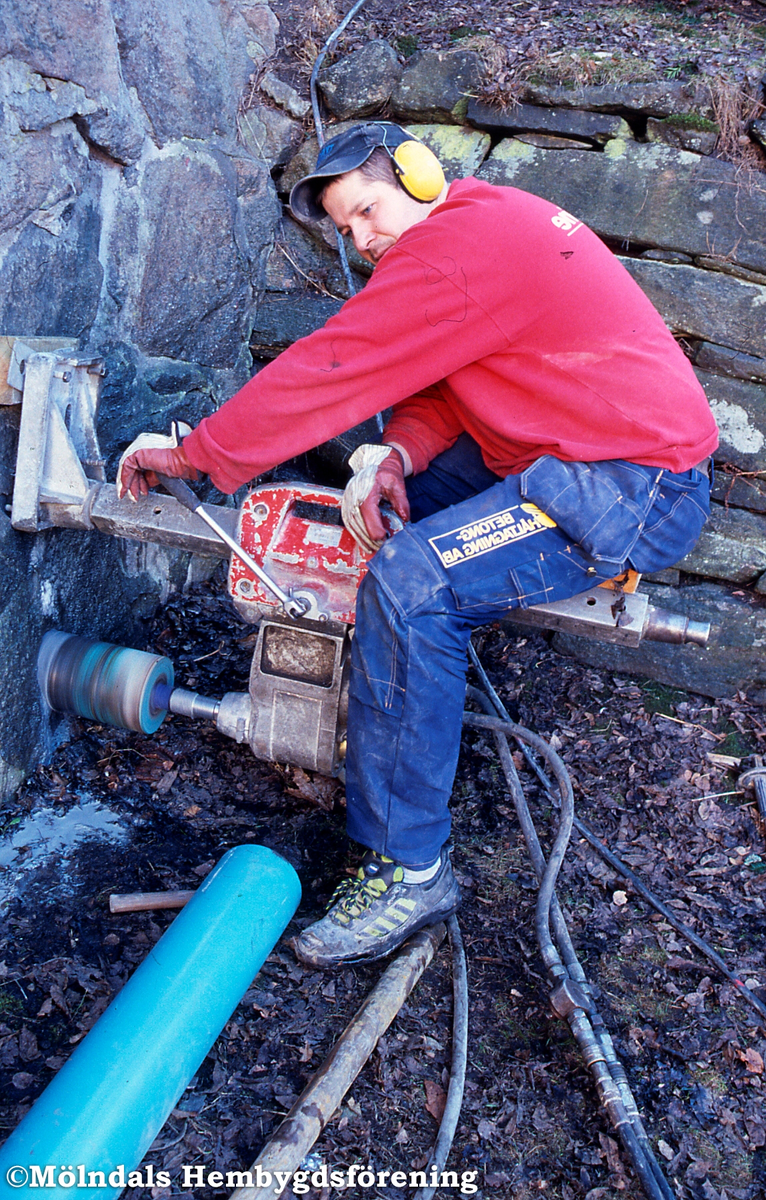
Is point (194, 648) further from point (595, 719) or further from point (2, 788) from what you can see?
point (595, 719)

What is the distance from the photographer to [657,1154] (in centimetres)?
195

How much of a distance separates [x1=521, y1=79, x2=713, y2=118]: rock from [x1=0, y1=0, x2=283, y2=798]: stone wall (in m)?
1.24

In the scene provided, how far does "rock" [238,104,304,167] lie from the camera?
12.3 ft

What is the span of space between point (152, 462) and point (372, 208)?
0.93m

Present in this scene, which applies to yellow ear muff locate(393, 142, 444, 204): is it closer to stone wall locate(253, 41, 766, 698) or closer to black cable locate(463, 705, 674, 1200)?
stone wall locate(253, 41, 766, 698)

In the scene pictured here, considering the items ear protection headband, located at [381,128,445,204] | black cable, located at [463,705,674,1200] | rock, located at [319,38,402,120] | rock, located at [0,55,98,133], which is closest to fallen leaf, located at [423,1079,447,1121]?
black cable, located at [463,705,674,1200]

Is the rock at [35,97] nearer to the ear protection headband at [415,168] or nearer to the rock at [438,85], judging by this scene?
the ear protection headband at [415,168]

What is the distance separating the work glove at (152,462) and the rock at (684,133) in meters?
2.38

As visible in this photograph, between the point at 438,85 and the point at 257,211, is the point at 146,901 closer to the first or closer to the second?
the point at 257,211

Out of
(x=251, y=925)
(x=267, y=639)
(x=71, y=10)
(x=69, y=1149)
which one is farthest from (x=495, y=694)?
(x=71, y=10)

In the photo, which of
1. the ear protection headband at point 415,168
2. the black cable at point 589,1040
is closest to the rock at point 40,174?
the ear protection headband at point 415,168

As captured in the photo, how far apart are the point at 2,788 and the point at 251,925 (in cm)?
109

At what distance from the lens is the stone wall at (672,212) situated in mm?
3365

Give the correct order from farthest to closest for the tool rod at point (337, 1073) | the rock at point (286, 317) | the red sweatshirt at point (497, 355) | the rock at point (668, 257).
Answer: the rock at point (286, 317), the rock at point (668, 257), the red sweatshirt at point (497, 355), the tool rod at point (337, 1073)
